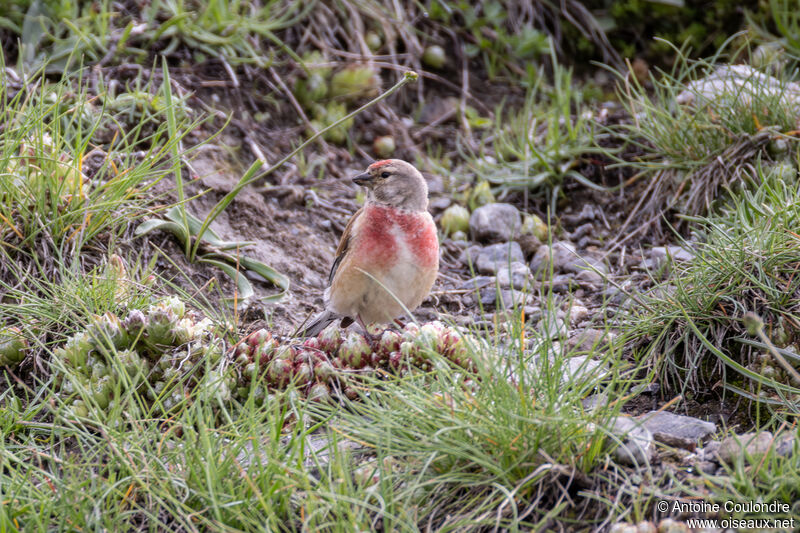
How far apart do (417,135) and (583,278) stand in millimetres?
2180

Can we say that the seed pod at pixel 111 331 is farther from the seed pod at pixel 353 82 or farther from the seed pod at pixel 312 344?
the seed pod at pixel 353 82

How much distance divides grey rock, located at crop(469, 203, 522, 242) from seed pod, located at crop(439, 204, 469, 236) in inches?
2.0

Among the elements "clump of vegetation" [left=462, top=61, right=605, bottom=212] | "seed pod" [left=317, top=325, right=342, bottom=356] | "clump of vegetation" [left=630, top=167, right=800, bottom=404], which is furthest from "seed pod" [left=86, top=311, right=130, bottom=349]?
"clump of vegetation" [left=462, top=61, right=605, bottom=212]

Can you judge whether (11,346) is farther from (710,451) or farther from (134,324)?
(710,451)

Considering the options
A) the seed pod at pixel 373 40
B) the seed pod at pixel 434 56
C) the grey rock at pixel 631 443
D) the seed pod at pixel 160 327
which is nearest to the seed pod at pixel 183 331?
the seed pod at pixel 160 327

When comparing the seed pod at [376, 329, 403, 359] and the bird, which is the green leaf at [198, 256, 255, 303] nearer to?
the bird

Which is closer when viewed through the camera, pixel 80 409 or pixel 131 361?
pixel 80 409

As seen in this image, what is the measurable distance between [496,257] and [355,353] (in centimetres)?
185

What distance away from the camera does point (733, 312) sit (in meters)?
3.20

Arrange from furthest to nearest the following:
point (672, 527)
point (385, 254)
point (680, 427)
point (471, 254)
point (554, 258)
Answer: point (471, 254)
point (554, 258)
point (385, 254)
point (680, 427)
point (672, 527)

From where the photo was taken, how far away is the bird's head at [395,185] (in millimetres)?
4113

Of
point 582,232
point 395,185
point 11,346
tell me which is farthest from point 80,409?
point 582,232

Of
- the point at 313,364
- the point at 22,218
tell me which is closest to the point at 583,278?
the point at 313,364

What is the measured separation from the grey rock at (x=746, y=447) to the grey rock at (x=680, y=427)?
183 mm
